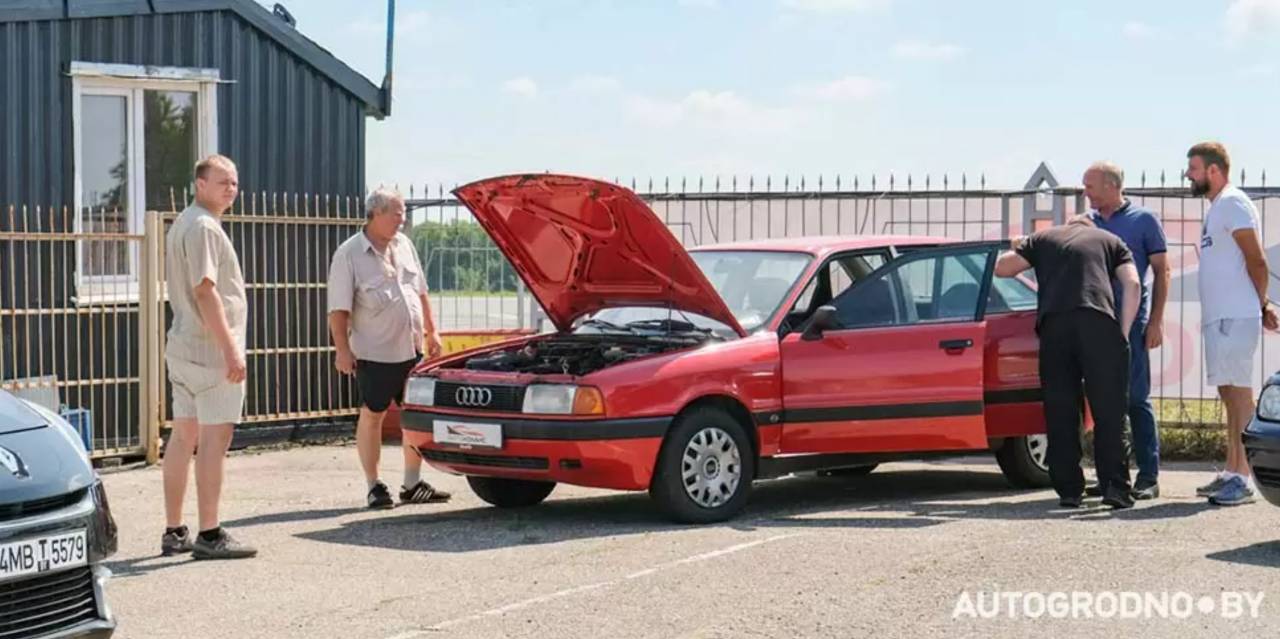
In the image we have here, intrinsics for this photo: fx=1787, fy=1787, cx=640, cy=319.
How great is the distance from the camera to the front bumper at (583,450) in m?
8.90

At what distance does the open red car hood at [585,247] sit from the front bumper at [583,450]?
37.9 inches

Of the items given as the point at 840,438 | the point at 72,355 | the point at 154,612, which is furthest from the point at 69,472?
the point at 72,355

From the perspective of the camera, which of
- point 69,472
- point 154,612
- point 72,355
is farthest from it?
point 72,355

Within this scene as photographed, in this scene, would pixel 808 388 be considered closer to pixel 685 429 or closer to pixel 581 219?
pixel 685 429

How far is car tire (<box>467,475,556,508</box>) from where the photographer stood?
1003 centimetres

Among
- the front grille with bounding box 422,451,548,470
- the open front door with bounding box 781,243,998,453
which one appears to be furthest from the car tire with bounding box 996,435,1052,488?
the front grille with bounding box 422,451,548,470

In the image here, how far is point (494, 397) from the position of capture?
9.27 meters

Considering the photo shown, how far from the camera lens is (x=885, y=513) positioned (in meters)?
9.55

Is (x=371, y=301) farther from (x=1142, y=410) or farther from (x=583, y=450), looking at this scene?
(x=1142, y=410)

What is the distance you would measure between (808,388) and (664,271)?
1.01 metres

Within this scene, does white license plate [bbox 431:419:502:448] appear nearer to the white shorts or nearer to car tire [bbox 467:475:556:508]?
car tire [bbox 467:475:556:508]

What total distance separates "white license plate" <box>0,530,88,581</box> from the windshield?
4578 millimetres

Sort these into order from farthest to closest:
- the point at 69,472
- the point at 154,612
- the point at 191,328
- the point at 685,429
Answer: the point at 685,429 → the point at 191,328 → the point at 154,612 → the point at 69,472

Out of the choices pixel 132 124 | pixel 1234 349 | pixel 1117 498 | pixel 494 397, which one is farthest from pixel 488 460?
pixel 132 124
